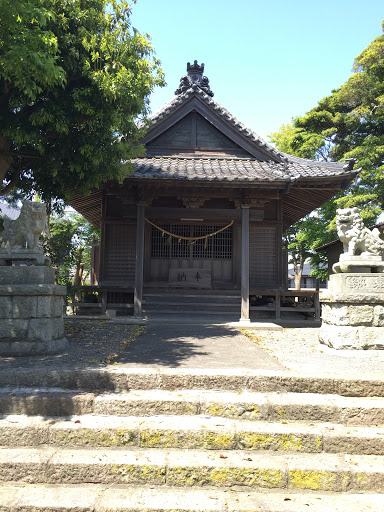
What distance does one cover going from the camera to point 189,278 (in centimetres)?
1147

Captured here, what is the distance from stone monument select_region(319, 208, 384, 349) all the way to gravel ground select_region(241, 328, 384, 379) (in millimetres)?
167

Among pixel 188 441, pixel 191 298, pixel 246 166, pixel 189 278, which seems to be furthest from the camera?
pixel 189 278

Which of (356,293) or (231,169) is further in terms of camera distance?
(231,169)

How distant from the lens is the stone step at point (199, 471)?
10.4 feet

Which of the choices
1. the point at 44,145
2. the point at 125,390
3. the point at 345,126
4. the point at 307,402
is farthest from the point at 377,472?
the point at 345,126

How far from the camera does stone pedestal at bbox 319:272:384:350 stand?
5773mm

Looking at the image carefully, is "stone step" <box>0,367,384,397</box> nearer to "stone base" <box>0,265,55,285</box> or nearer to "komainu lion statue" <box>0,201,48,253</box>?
"stone base" <box>0,265,55,285</box>

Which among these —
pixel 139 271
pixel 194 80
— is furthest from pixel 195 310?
pixel 194 80

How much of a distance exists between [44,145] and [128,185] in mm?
3257

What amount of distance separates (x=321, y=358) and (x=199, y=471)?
3.02 meters

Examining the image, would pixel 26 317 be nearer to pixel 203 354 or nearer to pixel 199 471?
pixel 203 354

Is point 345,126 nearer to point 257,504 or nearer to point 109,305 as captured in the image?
point 109,305

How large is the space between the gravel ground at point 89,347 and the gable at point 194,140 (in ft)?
20.0

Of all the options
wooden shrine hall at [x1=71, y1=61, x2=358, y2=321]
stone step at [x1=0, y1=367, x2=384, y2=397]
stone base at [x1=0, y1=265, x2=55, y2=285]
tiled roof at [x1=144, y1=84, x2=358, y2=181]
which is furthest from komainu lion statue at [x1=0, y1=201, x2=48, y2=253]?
wooden shrine hall at [x1=71, y1=61, x2=358, y2=321]
